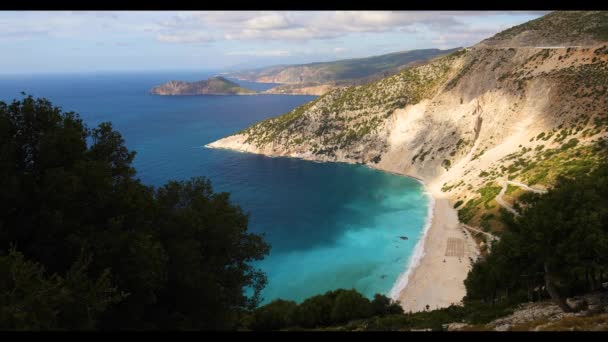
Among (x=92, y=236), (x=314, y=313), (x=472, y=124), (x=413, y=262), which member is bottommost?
(x=314, y=313)

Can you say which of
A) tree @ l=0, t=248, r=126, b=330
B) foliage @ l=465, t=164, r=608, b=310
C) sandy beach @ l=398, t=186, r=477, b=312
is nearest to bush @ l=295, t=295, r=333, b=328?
sandy beach @ l=398, t=186, r=477, b=312

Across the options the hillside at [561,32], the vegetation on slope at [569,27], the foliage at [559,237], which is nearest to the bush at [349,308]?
the foliage at [559,237]

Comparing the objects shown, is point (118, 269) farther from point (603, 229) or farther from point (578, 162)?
point (578, 162)

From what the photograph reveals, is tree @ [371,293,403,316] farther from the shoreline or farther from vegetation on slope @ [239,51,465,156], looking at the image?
vegetation on slope @ [239,51,465,156]

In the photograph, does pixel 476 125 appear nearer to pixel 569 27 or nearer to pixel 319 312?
pixel 569 27

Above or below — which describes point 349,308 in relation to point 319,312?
above

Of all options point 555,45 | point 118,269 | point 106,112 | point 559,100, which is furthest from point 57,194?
point 106,112

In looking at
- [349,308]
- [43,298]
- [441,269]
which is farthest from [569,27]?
[43,298]
